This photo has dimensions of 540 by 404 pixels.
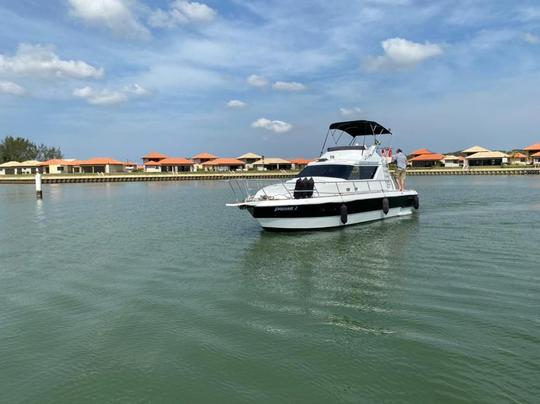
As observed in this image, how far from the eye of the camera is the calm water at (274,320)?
556cm

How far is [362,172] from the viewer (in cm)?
1962

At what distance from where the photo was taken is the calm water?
5559 millimetres

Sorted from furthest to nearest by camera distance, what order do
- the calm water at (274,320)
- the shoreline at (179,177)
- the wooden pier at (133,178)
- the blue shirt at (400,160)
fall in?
the shoreline at (179,177)
the wooden pier at (133,178)
the blue shirt at (400,160)
the calm water at (274,320)

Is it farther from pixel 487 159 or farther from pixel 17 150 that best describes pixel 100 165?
pixel 487 159

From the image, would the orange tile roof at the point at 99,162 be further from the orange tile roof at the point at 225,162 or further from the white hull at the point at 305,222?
the white hull at the point at 305,222

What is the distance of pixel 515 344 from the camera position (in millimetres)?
6504

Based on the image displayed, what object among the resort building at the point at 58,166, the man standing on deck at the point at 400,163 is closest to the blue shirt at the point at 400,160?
the man standing on deck at the point at 400,163

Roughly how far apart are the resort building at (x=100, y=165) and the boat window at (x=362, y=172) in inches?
3586

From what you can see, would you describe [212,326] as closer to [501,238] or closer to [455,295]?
[455,295]

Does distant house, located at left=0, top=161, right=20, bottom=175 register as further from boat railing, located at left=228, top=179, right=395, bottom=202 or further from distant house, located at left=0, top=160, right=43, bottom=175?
boat railing, located at left=228, top=179, right=395, bottom=202

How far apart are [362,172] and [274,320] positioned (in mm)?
12981

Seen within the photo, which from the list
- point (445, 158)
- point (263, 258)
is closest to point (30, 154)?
point (445, 158)

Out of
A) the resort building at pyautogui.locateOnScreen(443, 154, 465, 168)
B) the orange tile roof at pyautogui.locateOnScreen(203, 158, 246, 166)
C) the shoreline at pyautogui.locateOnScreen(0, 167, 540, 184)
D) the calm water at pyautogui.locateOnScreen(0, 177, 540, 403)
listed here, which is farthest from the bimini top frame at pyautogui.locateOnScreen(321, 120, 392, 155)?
the resort building at pyautogui.locateOnScreen(443, 154, 465, 168)

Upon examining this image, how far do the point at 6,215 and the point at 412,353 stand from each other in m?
26.3
